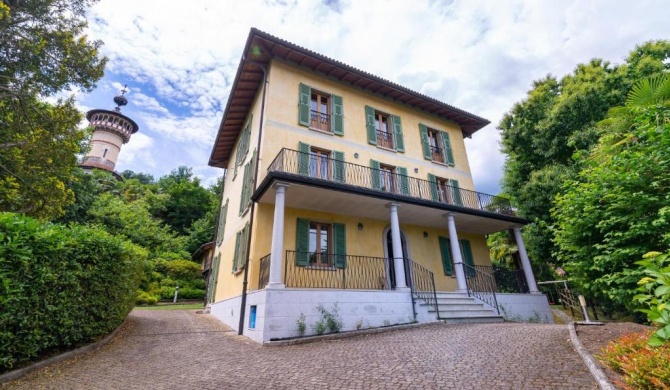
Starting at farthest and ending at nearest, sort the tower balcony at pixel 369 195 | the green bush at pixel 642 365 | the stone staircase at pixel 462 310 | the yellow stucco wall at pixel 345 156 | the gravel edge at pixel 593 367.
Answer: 1. the yellow stucco wall at pixel 345 156
2. the tower balcony at pixel 369 195
3. the stone staircase at pixel 462 310
4. the gravel edge at pixel 593 367
5. the green bush at pixel 642 365

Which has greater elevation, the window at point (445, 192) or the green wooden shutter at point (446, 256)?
the window at point (445, 192)

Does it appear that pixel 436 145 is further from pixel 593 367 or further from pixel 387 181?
pixel 593 367

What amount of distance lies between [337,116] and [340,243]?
17.6ft

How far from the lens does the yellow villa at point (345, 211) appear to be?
836cm

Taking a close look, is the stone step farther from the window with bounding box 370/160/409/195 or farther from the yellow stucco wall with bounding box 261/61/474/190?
the yellow stucco wall with bounding box 261/61/474/190

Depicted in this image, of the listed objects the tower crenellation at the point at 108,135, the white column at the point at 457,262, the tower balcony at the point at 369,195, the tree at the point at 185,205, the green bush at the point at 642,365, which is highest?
the tower crenellation at the point at 108,135

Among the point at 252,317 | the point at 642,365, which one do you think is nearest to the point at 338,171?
the point at 252,317

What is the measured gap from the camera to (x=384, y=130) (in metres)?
13.9

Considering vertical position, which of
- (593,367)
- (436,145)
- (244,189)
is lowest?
(593,367)

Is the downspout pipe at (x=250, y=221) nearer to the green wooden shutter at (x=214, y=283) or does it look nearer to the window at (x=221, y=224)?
the green wooden shutter at (x=214, y=283)

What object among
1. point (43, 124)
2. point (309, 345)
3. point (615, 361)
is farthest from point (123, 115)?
point (615, 361)

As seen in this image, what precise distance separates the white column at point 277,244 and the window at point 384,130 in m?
5.72

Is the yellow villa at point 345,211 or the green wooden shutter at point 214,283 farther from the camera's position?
the green wooden shutter at point 214,283

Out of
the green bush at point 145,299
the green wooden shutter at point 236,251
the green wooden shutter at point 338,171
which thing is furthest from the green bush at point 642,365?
the green bush at point 145,299
